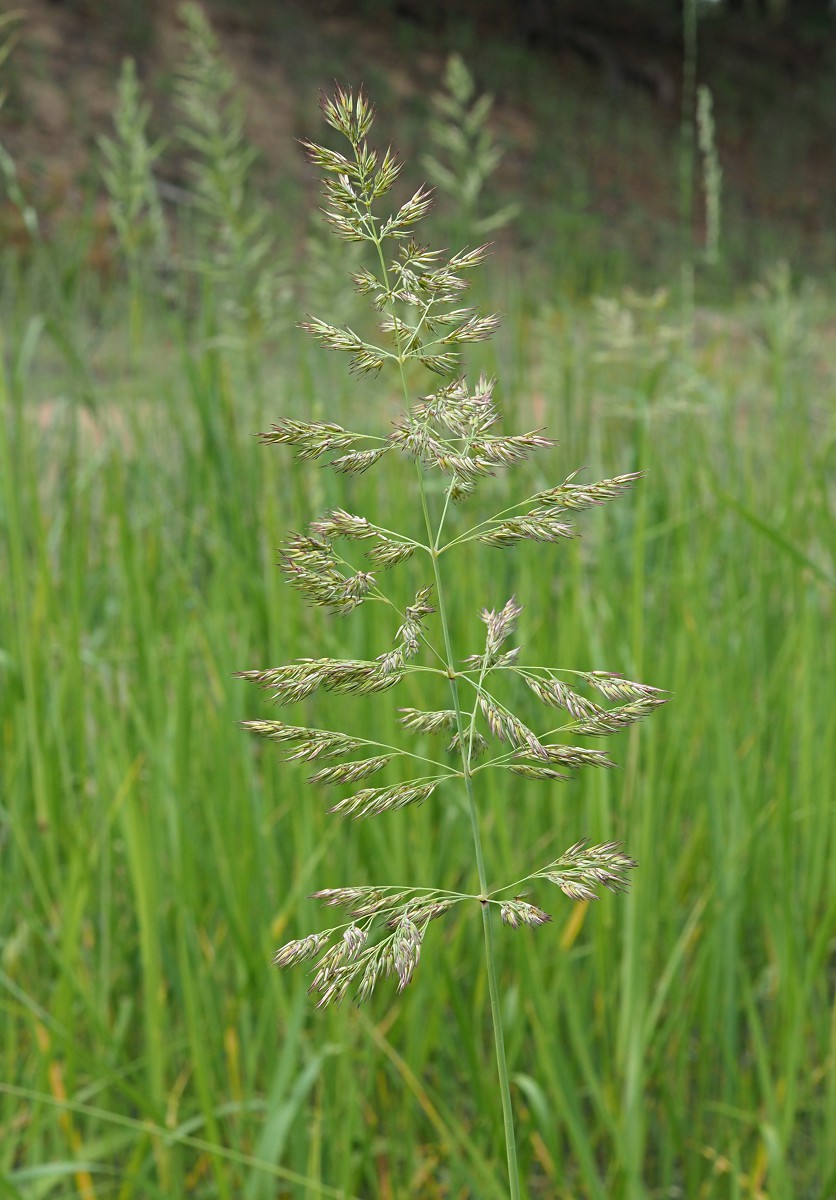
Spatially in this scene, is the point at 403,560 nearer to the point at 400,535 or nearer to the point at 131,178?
the point at 400,535

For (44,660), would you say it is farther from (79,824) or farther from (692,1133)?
(692,1133)

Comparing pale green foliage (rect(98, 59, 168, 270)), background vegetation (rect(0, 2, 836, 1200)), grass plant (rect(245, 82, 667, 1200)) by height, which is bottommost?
background vegetation (rect(0, 2, 836, 1200))

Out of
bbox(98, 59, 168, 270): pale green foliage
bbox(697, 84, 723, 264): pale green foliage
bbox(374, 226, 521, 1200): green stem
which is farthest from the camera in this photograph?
bbox(98, 59, 168, 270): pale green foliage

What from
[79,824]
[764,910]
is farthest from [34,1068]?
[764,910]

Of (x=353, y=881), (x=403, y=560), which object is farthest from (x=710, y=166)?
(x=403, y=560)

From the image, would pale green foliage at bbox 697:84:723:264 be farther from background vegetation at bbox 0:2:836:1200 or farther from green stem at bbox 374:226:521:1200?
green stem at bbox 374:226:521:1200

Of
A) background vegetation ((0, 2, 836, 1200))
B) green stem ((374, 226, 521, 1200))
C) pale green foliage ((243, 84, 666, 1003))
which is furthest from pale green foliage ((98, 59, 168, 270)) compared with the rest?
green stem ((374, 226, 521, 1200))

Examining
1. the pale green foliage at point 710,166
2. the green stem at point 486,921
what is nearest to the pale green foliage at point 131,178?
the pale green foliage at point 710,166

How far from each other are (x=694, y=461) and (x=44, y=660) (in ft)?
3.21

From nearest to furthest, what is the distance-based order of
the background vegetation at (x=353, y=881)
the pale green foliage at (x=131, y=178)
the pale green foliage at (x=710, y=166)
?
the background vegetation at (x=353, y=881) → the pale green foliage at (x=710, y=166) → the pale green foliage at (x=131, y=178)

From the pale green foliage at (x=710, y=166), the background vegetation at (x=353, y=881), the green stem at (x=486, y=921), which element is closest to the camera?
the green stem at (x=486, y=921)

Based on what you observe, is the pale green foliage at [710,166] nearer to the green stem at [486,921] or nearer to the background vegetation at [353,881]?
the background vegetation at [353,881]

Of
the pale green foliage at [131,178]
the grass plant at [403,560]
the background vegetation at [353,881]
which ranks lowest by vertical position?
the background vegetation at [353,881]

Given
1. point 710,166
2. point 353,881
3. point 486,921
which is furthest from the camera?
point 710,166
